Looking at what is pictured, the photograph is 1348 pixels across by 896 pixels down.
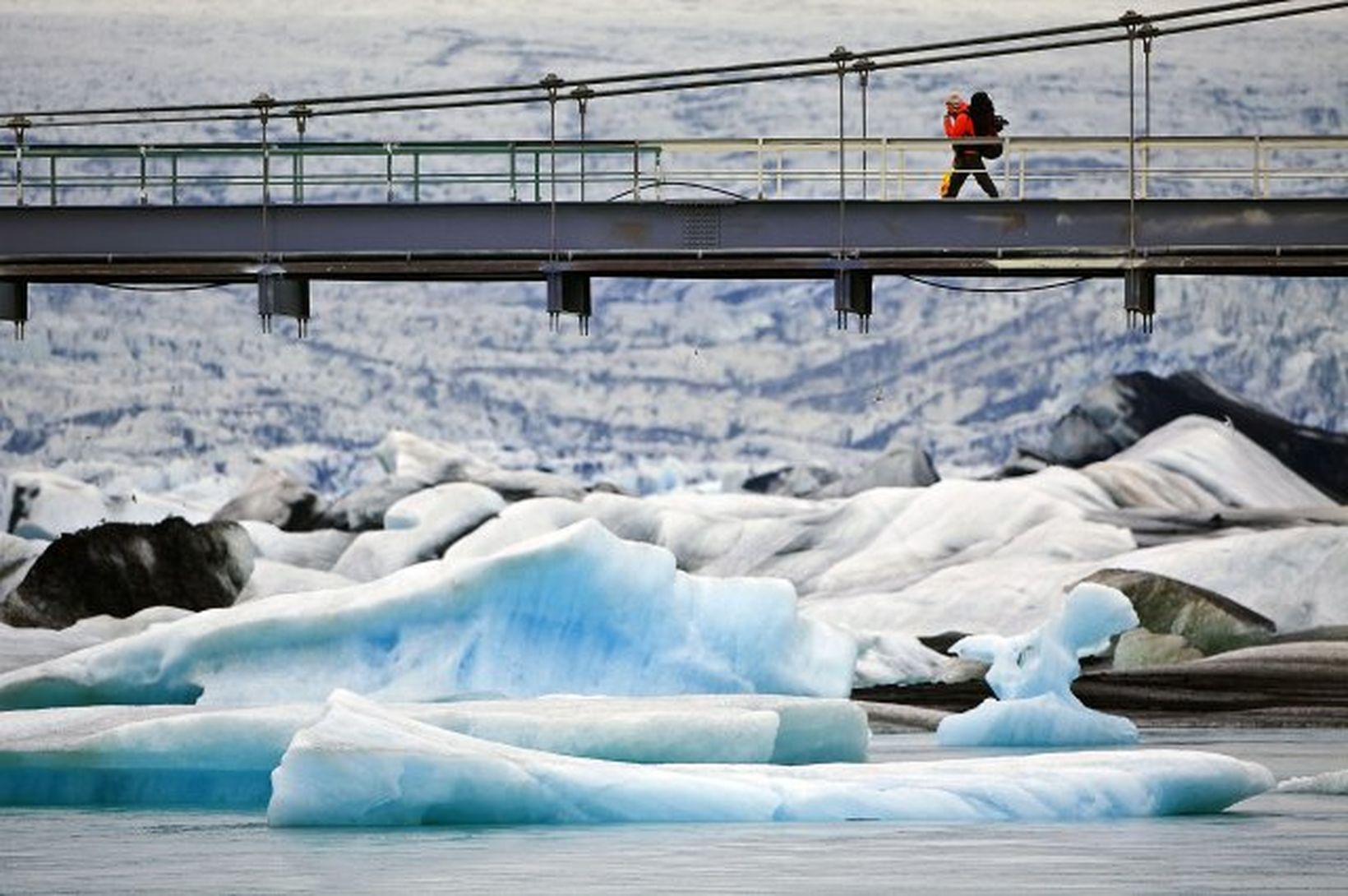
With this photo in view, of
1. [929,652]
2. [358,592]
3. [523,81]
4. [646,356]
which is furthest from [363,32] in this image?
[358,592]

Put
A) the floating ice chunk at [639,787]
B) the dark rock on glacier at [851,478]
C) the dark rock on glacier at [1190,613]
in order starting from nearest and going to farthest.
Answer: the floating ice chunk at [639,787] < the dark rock on glacier at [1190,613] < the dark rock on glacier at [851,478]

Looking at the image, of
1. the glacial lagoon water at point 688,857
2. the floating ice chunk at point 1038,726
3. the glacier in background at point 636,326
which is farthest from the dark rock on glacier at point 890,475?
the glacial lagoon water at point 688,857

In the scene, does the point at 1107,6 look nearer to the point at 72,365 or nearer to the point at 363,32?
the point at 363,32

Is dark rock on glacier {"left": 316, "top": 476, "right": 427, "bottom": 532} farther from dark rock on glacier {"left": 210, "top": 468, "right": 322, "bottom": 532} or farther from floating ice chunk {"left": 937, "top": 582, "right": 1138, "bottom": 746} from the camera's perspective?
floating ice chunk {"left": 937, "top": 582, "right": 1138, "bottom": 746}

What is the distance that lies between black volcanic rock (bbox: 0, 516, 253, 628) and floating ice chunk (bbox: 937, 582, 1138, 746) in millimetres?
23743

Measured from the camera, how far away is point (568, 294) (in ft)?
131

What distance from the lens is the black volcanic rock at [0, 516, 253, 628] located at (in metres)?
Answer: 55.6

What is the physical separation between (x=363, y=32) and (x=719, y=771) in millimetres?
61845

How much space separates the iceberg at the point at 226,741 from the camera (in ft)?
81.0

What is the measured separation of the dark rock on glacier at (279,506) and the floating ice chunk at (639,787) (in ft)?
147

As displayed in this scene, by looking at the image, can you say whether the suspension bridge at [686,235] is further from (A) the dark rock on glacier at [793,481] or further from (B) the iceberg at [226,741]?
(A) the dark rock on glacier at [793,481]

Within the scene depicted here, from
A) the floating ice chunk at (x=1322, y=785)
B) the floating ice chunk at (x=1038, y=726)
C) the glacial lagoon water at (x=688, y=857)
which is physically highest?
the glacial lagoon water at (x=688, y=857)

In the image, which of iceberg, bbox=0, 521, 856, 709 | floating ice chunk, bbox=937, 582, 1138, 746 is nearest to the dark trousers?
floating ice chunk, bbox=937, 582, 1138, 746

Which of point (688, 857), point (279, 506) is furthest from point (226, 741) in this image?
point (279, 506)
